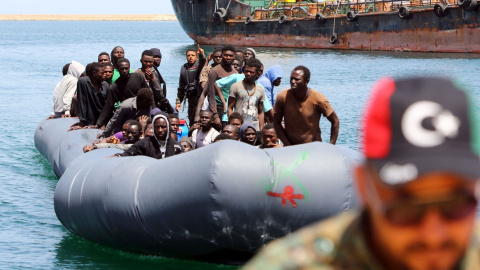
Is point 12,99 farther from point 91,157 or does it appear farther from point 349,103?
point 91,157

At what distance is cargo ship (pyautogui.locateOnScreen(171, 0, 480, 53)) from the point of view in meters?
44.7

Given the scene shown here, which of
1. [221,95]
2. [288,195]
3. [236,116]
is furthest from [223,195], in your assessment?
[221,95]

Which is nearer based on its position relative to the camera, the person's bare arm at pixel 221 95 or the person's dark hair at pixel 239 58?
the person's bare arm at pixel 221 95

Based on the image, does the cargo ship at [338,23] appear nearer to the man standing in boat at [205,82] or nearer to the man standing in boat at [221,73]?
the man standing in boat at [205,82]

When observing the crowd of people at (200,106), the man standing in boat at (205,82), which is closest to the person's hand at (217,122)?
the crowd of people at (200,106)

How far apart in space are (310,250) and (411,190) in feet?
0.57

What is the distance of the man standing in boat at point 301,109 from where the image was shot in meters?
8.40

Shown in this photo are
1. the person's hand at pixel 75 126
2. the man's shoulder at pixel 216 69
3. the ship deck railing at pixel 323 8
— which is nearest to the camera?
the man's shoulder at pixel 216 69

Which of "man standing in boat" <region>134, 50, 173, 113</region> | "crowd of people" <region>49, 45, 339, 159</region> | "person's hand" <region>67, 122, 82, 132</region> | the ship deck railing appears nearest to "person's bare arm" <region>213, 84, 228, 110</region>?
"crowd of people" <region>49, 45, 339, 159</region>

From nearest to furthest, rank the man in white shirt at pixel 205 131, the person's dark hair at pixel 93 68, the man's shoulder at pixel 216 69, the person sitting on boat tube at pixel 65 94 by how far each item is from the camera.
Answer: the man in white shirt at pixel 205 131
the man's shoulder at pixel 216 69
the person's dark hair at pixel 93 68
the person sitting on boat tube at pixel 65 94

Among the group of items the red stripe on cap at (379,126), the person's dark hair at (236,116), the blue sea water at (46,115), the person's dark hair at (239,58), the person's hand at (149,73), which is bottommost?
the blue sea water at (46,115)

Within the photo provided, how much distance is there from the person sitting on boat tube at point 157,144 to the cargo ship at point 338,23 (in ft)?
121

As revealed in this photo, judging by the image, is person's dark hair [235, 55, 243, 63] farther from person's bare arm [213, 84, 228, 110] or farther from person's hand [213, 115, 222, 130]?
person's hand [213, 115, 222, 130]

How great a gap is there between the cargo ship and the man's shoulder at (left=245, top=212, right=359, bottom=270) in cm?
4353
